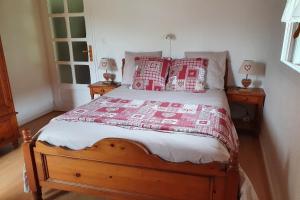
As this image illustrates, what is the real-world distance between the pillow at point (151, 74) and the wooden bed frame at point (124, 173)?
53.6 inches

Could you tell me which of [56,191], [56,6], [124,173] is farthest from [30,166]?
[56,6]

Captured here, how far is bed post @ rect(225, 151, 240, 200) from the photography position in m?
1.42

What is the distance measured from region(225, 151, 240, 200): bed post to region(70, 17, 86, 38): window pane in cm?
304

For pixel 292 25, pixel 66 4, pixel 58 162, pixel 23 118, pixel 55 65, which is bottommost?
pixel 23 118

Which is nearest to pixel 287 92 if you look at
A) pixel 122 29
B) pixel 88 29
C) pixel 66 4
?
pixel 122 29

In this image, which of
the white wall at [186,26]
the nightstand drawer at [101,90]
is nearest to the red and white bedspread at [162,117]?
the nightstand drawer at [101,90]

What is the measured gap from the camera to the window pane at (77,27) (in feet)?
12.0

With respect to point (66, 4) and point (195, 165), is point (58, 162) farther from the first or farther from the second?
point (66, 4)

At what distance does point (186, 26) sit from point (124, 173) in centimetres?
221

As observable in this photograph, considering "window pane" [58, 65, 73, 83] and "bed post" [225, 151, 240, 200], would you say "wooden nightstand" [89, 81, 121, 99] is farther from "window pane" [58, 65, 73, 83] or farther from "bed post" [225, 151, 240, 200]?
"bed post" [225, 151, 240, 200]

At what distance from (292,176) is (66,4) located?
359cm

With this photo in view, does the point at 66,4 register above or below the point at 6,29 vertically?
above

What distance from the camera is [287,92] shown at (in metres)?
1.78

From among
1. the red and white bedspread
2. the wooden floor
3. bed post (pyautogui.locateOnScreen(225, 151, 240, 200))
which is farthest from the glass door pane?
bed post (pyautogui.locateOnScreen(225, 151, 240, 200))
